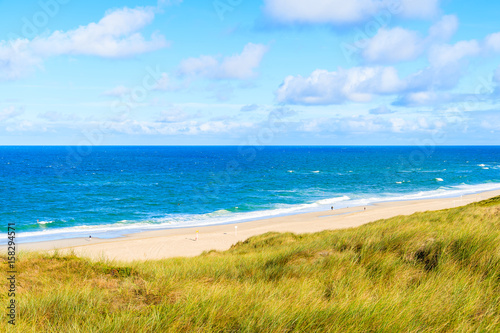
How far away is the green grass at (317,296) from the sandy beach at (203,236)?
1806cm

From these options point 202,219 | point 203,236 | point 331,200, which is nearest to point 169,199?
point 202,219

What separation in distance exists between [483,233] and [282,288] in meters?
4.50

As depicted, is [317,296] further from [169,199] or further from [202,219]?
[169,199]

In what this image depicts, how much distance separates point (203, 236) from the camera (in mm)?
34844

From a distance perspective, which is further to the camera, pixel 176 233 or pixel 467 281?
pixel 176 233

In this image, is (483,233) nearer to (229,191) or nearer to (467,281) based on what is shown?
(467,281)

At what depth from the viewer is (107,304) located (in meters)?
4.91

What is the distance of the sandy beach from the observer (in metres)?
29.0

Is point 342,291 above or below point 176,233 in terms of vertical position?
above

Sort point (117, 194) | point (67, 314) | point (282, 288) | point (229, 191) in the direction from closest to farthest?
1. point (67, 314)
2. point (282, 288)
3. point (117, 194)
4. point (229, 191)

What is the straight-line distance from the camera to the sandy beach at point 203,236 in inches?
1142

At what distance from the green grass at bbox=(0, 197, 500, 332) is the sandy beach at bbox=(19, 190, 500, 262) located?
18063 mm

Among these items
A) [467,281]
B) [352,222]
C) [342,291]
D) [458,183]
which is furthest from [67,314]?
[458,183]

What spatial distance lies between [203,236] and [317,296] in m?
30.9
